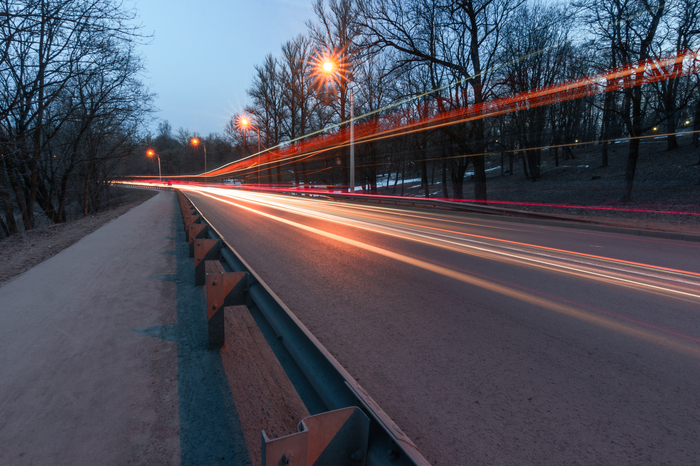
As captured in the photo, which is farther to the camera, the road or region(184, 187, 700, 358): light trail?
region(184, 187, 700, 358): light trail

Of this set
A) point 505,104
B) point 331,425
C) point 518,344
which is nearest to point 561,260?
point 518,344

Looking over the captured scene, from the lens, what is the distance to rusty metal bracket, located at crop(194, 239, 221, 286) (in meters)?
4.88

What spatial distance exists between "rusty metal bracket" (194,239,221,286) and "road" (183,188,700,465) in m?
1.02

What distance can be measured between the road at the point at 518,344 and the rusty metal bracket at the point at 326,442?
93 cm

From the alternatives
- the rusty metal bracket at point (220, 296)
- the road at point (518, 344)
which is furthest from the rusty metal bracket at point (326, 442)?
the rusty metal bracket at point (220, 296)

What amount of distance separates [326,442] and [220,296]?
2.07 meters

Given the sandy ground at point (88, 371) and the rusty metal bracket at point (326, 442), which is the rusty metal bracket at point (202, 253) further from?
the rusty metal bracket at point (326, 442)

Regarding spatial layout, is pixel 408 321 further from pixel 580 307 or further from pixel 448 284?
pixel 580 307

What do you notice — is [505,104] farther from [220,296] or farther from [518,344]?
[220,296]

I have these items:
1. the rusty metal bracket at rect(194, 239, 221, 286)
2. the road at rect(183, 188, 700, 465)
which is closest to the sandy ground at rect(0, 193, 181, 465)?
the rusty metal bracket at rect(194, 239, 221, 286)

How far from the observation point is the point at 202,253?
4.93m

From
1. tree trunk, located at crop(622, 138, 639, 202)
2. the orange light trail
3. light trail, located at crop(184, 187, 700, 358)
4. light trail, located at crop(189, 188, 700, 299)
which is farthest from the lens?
tree trunk, located at crop(622, 138, 639, 202)

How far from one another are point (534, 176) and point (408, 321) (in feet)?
131

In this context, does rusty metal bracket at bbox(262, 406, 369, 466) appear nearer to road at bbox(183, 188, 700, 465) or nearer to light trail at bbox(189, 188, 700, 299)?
road at bbox(183, 188, 700, 465)
